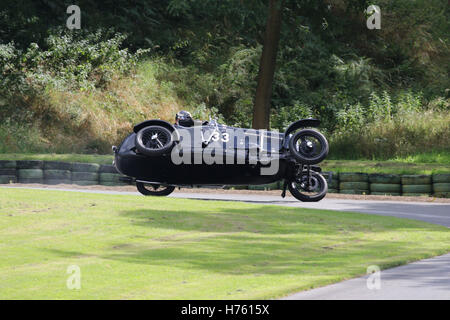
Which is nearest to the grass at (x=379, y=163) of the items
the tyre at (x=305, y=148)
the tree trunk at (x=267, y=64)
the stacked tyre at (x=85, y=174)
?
the stacked tyre at (x=85, y=174)

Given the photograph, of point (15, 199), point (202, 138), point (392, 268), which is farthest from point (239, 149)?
point (392, 268)

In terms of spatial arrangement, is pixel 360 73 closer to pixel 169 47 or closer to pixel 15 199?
pixel 169 47

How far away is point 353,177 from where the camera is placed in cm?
2014

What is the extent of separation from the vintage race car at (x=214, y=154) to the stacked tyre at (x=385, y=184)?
3.02 meters

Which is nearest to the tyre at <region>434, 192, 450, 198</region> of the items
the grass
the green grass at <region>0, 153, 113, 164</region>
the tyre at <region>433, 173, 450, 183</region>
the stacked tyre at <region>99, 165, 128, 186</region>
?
the tyre at <region>433, 173, 450, 183</region>

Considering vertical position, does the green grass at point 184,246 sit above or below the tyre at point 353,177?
below

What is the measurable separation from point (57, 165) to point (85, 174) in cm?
87

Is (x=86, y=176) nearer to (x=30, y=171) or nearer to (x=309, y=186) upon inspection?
(x=30, y=171)

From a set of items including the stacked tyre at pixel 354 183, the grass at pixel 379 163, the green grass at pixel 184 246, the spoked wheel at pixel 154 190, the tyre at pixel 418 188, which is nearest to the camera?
the green grass at pixel 184 246

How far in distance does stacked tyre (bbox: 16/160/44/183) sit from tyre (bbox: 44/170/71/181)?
133mm

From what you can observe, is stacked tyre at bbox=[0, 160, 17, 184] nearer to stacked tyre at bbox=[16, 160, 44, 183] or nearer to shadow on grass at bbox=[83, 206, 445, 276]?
stacked tyre at bbox=[16, 160, 44, 183]

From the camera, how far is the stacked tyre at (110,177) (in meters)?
21.5

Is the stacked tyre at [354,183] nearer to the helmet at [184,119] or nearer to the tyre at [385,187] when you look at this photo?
the tyre at [385,187]

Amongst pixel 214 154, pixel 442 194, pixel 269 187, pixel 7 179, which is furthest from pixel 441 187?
pixel 7 179
